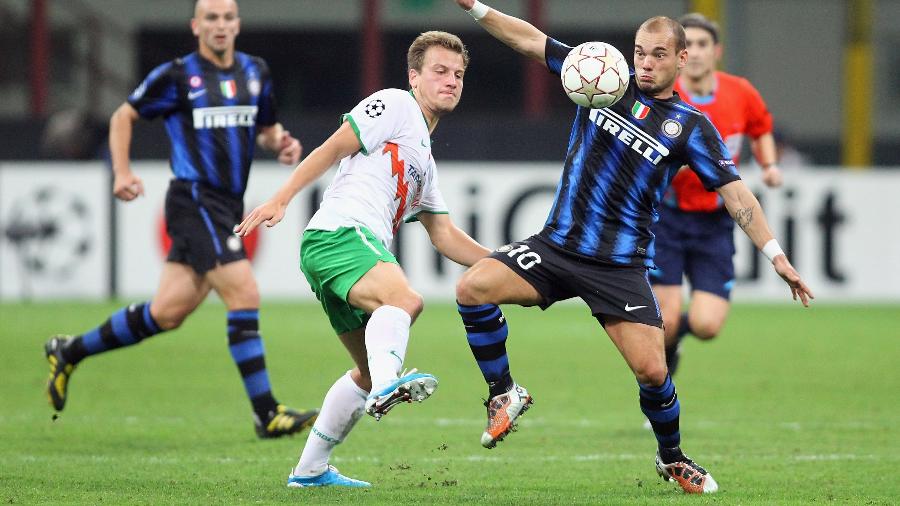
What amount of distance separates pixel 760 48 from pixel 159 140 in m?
15.5

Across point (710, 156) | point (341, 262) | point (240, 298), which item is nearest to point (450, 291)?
point (240, 298)

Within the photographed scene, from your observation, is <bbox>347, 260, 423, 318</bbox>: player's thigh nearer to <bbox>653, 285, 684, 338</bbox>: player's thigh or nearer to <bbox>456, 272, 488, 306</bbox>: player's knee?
<bbox>456, 272, 488, 306</bbox>: player's knee

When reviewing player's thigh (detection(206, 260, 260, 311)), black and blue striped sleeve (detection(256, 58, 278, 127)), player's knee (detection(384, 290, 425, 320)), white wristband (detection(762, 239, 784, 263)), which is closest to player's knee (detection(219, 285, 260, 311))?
player's thigh (detection(206, 260, 260, 311))

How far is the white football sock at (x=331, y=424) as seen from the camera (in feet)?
21.5

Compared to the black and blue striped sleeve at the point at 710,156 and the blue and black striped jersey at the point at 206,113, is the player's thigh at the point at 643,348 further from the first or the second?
the blue and black striped jersey at the point at 206,113

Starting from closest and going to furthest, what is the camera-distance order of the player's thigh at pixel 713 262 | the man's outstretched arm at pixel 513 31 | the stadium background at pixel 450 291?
the man's outstretched arm at pixel 513 31
the stadium background at pixel 450 291
the player's thigh at pixel 713 262

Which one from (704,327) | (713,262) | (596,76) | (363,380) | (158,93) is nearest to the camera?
(596,76)

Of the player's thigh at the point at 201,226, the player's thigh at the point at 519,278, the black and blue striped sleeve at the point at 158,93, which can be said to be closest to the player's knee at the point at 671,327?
the player's thigh at the point at 519,278

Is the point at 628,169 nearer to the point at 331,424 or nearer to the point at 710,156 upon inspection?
the point at 710,156

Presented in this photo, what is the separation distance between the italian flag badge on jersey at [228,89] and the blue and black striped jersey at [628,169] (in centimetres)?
255

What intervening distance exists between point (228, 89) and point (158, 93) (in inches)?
15.5

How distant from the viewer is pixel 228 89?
861cm

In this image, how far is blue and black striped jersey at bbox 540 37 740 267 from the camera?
650cm

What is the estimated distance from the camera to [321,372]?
11609 mm
